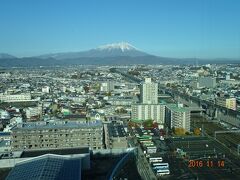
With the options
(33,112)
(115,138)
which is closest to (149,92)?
(33,112)

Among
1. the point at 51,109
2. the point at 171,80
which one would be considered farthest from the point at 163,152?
the point at 171,80

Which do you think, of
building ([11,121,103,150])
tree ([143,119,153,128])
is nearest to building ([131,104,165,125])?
tree ([143,119,153,128])

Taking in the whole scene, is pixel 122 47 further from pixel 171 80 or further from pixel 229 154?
pixel 229 154

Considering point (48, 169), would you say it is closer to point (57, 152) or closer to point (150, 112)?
point (57, 152)

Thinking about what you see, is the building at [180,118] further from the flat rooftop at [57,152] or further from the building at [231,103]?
the flat rooftop at [57,152]

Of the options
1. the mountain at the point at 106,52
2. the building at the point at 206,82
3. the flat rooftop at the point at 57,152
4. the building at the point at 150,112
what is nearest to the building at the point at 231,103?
the building at the point at 150,112
